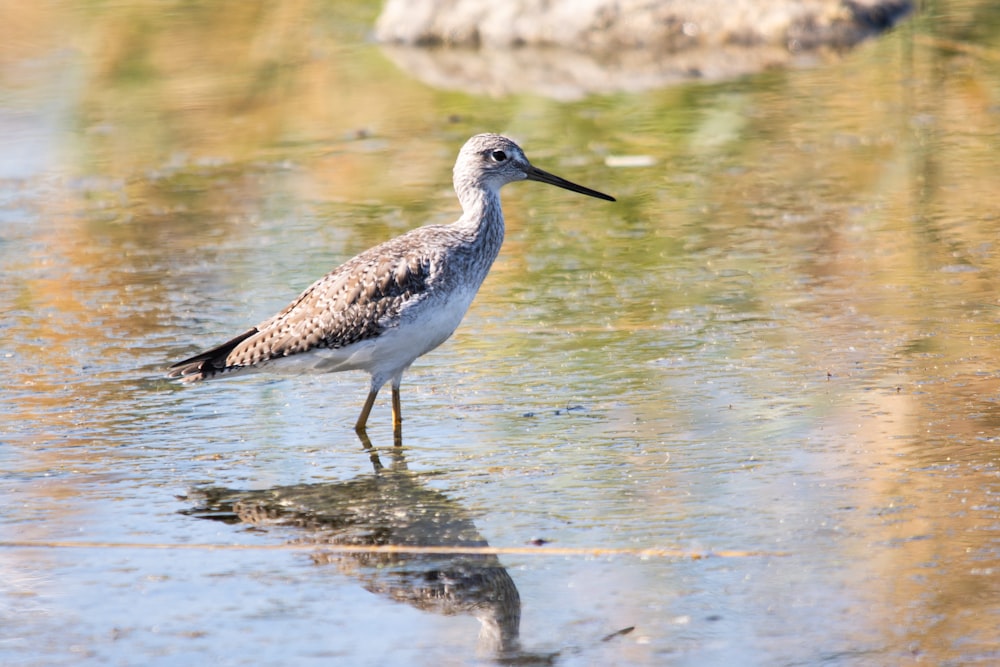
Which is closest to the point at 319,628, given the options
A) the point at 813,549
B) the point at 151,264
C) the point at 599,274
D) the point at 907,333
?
the point at 813,549

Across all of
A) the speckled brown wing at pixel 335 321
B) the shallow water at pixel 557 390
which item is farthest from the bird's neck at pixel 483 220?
the shallow water at pixel 557 390

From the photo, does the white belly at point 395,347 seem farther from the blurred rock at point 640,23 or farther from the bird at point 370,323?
the blurred rock at point 640,23

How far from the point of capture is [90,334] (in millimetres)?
8484

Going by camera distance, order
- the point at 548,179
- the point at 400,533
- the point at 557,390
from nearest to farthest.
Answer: the point at 400,533, the point at 557,390, the point at 548,179

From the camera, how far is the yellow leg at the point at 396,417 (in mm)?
6793

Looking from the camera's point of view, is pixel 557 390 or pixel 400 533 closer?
pixel 400 533

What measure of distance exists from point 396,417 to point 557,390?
2.58 ft

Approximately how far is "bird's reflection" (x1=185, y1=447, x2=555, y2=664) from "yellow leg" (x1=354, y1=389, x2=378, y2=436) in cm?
30

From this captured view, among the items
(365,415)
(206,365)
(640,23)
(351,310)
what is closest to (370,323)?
(351,310)

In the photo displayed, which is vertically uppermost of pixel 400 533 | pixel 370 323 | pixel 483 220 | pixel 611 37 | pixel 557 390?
pixel 611 37

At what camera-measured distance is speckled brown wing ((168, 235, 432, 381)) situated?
6922 mm

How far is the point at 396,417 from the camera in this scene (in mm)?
6918

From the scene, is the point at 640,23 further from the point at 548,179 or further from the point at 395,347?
the point at 395,347

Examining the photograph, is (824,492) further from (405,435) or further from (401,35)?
(401,35)
